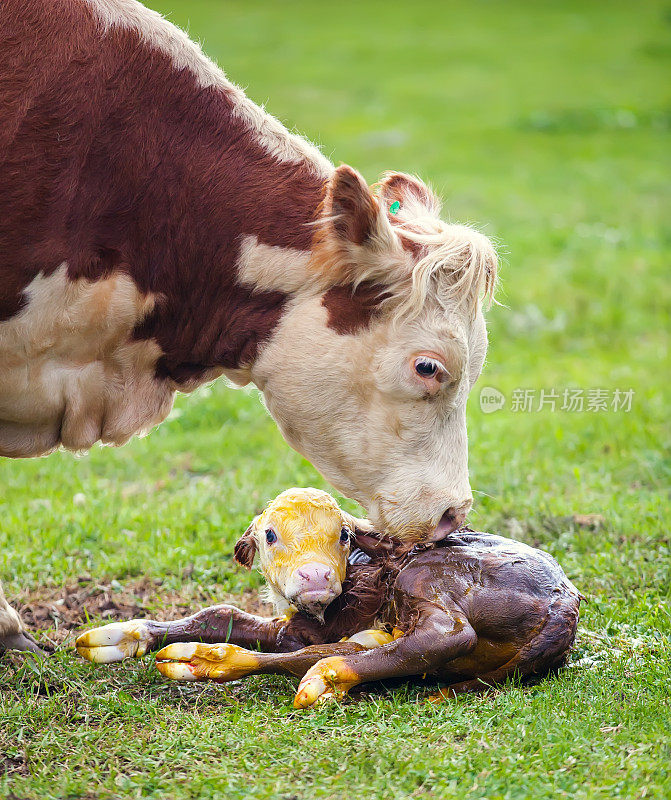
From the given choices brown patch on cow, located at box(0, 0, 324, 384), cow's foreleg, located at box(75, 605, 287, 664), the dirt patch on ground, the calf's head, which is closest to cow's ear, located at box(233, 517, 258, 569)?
the calf's head

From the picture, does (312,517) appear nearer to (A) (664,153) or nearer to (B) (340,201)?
(B) (340,201)

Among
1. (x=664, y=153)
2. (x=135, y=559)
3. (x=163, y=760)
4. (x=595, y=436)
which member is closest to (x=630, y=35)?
(x=664, y=153)

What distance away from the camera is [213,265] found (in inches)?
158

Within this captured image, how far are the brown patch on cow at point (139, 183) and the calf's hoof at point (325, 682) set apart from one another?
116cm

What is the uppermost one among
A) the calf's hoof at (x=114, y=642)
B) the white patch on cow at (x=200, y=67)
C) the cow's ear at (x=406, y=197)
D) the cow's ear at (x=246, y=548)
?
the white patch on cow at (x=200, y=67)

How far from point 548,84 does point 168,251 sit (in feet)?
66.0

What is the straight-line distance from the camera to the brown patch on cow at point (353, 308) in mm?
3932

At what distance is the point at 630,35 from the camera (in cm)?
2636

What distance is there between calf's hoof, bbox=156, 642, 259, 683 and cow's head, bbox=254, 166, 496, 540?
0.71 m

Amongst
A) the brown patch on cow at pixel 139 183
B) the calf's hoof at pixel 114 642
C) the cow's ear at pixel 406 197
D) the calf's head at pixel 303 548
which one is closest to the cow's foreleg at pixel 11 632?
the calf's hoof at pixel 114 642

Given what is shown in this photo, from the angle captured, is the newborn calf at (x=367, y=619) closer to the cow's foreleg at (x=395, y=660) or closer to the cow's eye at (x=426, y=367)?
the cow's foreleg at (x=395, y=660)

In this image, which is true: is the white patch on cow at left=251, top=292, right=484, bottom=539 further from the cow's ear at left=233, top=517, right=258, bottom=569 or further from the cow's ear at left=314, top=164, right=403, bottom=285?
the cow's ear at left=233, top=517, right=258, bottom=569

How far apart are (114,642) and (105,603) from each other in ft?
2.32

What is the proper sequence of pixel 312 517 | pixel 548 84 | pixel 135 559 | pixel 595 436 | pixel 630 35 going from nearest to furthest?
pixel 312 517
pixel 135 559
pixel 595 436
pixel 548 84
pixel 630 35
